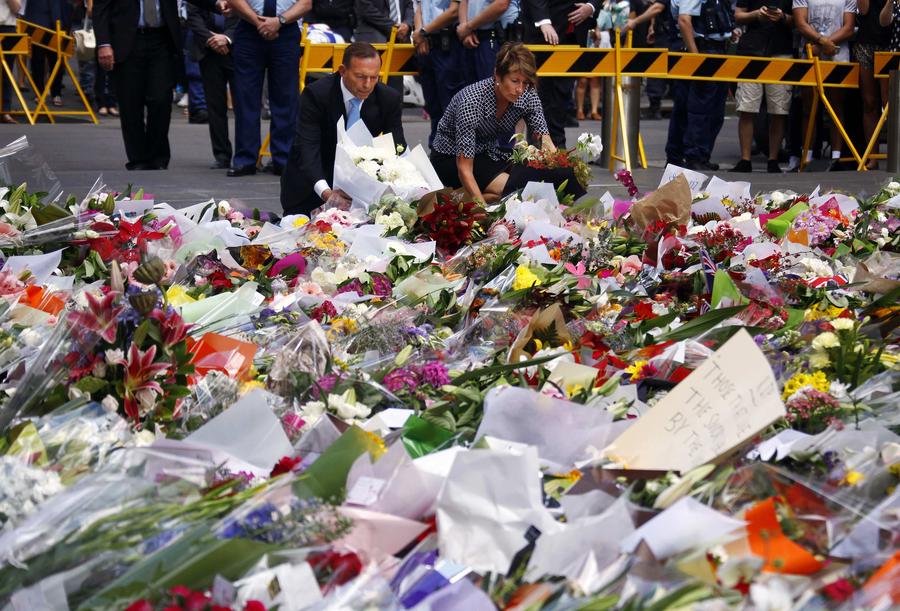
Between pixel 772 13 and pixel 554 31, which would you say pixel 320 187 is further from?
pixel 772 13

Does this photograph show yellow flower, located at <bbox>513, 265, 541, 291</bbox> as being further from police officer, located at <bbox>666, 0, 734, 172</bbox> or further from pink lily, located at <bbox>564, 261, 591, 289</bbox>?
police officer, located at <bbox>666, 0, 734, 172</bbox>

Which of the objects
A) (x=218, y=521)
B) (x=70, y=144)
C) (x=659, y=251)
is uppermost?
(x=218, y=521)

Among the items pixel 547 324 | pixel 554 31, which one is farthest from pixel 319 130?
pixel 554 31

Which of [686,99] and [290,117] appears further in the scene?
[686,99]

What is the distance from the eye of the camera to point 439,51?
8.19m

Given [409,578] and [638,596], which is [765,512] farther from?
[409,578]

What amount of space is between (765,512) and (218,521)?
837mm

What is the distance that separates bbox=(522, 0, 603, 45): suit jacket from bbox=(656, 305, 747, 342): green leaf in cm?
573

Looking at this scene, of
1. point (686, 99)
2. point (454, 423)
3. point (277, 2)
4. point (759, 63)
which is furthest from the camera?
point (686, 99)

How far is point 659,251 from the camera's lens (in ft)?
13.6

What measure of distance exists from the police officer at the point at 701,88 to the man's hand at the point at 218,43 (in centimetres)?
340

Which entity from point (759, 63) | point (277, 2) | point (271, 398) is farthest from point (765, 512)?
point (759, 63)

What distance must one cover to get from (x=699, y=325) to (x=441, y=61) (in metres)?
5.45

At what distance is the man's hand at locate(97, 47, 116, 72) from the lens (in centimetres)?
800
